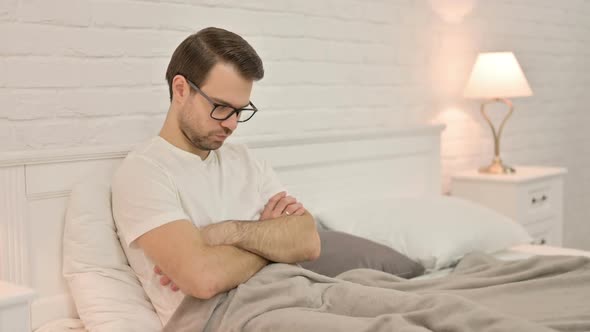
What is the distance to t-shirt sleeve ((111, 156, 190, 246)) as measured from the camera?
194 centimetres

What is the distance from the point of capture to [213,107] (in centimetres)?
210

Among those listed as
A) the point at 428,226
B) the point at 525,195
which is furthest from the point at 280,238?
the point at 525,195

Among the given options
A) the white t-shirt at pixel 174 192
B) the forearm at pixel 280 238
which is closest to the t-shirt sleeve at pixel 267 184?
the white t-shirt at pixel 174 192

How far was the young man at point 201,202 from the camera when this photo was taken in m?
1.91

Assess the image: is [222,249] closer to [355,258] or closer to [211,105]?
[211,105]

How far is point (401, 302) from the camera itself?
5.82 ft

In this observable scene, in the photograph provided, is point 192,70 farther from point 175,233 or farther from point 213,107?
point 175,233

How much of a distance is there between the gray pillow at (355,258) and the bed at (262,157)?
0.17 metres

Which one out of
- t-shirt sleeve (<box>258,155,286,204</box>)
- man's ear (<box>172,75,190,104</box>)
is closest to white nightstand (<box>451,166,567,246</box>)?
t-shirt sleeve (<box>258,155,286,204</box>)

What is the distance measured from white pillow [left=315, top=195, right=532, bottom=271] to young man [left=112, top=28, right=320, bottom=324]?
0.59m

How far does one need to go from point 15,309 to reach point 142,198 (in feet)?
1.37

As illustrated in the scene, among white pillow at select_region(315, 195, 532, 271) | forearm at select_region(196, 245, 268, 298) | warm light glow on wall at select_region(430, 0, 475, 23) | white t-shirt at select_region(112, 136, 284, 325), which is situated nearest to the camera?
forearm at select_region(196, 245, 268, 298)

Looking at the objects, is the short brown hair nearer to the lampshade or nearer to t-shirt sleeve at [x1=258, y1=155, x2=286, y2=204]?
t-shirt sleeve at [x1=258, y1=155, x2=286, y2=204]

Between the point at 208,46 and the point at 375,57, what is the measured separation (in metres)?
1.40
